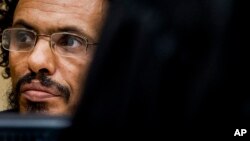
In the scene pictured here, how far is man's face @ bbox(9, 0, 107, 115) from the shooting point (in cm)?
219

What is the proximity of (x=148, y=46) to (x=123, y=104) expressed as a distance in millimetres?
59

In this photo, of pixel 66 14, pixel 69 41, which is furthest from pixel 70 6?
pixel 69 41

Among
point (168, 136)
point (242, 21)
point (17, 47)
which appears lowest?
point (168, 136)

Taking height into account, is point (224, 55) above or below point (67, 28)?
below

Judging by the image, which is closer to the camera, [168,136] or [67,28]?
[168,136]

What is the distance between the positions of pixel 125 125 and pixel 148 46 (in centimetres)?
8

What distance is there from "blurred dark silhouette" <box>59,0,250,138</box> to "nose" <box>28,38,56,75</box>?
1.64 meters

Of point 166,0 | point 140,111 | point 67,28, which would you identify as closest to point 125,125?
point 140,111

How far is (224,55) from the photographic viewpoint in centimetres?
54

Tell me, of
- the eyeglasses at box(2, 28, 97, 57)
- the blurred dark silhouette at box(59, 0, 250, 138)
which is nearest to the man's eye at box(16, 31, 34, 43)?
the eyeglasses at box(2, 28, 97, 57)

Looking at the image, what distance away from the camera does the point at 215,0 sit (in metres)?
0.54

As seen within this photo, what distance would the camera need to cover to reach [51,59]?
2.22 m

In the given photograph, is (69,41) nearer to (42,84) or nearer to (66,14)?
(66,14)

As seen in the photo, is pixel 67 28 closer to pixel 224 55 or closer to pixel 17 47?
pixel 17 47
